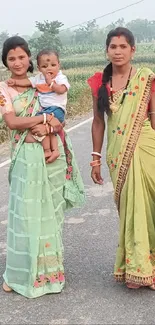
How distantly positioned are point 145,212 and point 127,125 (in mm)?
574

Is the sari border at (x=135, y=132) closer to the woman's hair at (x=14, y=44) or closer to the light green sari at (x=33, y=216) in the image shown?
the light green sari at (x=33, y=216)

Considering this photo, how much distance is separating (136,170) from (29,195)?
2.32ft

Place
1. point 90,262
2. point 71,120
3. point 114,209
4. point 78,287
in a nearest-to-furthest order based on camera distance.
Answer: point 78,287, point 90,262, point 114,209, point 71,120

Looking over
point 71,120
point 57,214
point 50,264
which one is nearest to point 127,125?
point 57,214

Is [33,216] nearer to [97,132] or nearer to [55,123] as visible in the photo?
[55,123]

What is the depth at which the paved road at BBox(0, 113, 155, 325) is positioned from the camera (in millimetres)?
3420

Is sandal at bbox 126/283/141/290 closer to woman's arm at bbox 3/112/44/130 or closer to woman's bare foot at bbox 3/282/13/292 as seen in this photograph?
woman's bare foot at bbox 3/282/13/292

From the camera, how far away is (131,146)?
364 cm

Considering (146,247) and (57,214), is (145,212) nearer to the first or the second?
(146,247)

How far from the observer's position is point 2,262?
14.3 feet

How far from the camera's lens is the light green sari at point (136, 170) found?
362 centimetres

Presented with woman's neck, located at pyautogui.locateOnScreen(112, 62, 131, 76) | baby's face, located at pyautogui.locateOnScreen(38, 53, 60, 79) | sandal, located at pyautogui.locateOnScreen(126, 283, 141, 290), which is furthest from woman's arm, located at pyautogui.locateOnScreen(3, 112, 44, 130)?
sandal, located at pyautogui.locateOnScreen(126, 283, 141, 290)

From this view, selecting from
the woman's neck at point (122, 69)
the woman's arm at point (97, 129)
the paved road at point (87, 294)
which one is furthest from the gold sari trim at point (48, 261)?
the woman's neck at point (122, 69)

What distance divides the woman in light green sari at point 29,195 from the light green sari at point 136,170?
0.42 meters
